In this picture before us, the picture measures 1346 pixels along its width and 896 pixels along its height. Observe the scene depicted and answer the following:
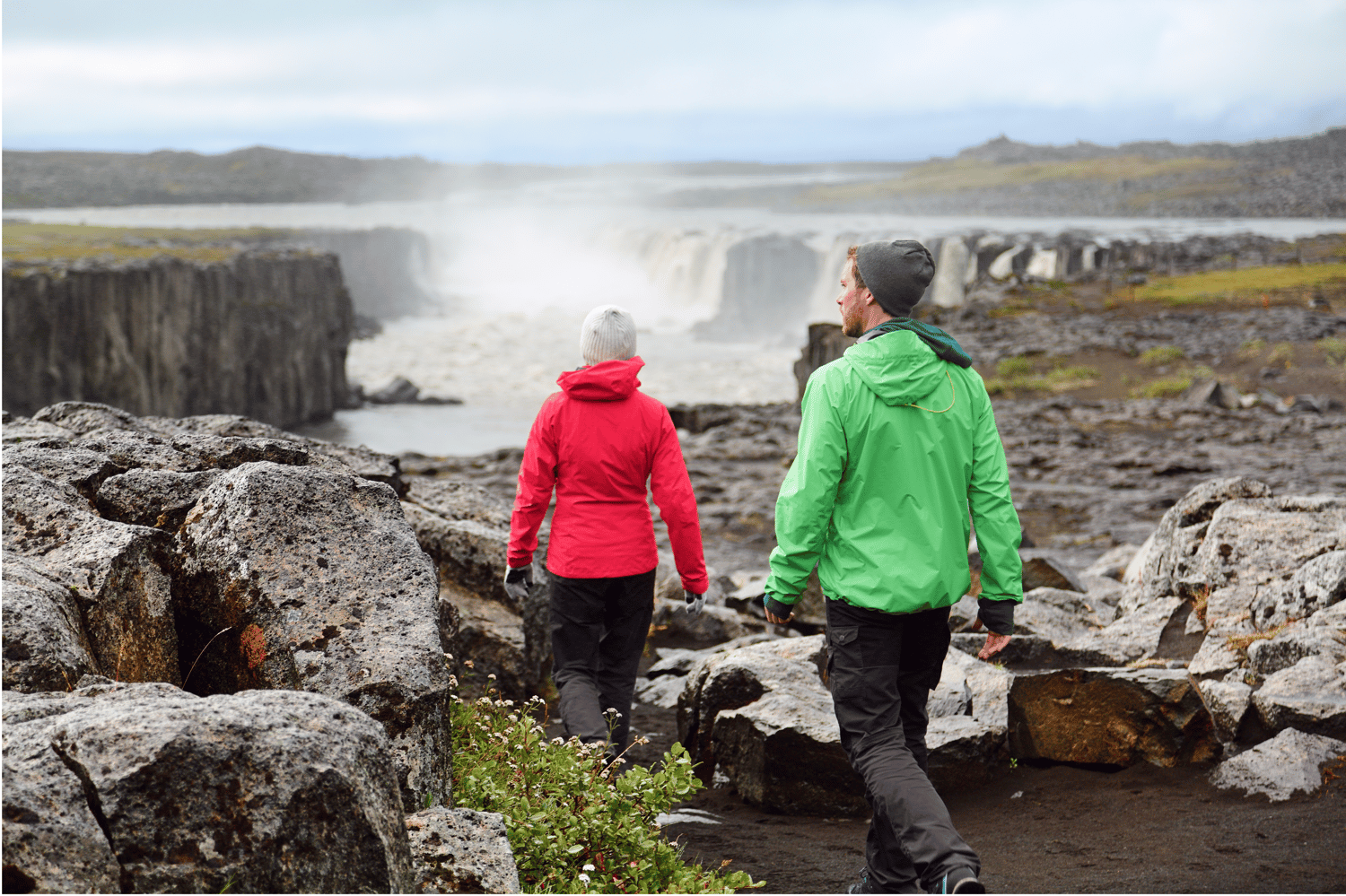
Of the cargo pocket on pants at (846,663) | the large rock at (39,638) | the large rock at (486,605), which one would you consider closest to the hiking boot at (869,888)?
the cargo pocket on pants at (846,663)

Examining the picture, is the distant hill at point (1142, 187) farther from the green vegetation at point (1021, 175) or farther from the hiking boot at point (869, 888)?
the hiking boot at point (869, 888)

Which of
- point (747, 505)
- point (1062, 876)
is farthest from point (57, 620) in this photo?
point (747, 505)

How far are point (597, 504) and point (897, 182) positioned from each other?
177m

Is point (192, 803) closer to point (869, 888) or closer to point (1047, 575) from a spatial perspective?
point (869, 888)

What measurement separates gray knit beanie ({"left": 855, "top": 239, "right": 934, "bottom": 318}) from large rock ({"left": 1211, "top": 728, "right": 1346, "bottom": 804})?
3413 millimetres

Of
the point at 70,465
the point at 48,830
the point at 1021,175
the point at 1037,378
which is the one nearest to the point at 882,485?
the point at 48,830

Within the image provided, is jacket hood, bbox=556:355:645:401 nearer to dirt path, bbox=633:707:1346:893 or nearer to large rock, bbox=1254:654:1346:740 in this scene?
dirt path, bbox=633:707:1346:893

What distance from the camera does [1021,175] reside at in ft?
517

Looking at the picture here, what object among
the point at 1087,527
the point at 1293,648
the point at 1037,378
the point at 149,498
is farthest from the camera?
the point at 1037,378

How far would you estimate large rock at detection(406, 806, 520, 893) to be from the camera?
11.4ft

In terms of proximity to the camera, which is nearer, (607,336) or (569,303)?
(607,336)

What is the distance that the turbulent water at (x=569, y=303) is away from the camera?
140 ft

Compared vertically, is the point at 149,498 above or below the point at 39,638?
above

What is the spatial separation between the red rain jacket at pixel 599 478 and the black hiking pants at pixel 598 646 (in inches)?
4.8
